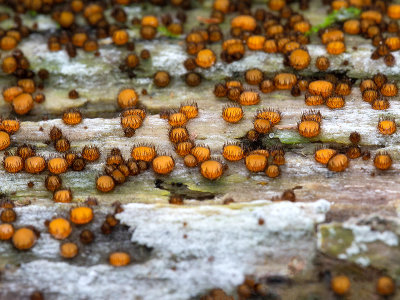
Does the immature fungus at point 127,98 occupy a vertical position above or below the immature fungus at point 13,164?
above

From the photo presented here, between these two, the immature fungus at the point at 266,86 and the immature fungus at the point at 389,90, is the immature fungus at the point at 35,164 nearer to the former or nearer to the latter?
the immature fungus at the point at 266,86

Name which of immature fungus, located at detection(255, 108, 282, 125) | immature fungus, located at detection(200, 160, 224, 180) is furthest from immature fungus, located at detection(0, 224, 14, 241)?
immature fungus, located at detection(255, 108, 282, 125)

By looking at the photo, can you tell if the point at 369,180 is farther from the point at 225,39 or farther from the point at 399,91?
the point at 225,39

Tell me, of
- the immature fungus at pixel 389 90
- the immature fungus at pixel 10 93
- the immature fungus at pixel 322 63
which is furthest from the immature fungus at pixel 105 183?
the immature fungus at pixel 389 90

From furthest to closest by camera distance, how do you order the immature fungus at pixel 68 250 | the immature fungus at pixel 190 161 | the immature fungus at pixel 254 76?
the immature fungus at pixel 254 76 → the immature fungus at pixel 190 161 → the immature fungus at pixel 68 250

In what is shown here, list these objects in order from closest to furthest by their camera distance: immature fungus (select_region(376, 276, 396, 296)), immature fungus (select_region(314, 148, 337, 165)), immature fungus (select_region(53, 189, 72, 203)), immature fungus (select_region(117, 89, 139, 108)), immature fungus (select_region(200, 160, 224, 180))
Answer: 1. immature fungus (select_region(376, 276, 396, 296))
2. immature fungus (select_region(53, 189, 72, 203))
3. immature fungus (select_region(200, 160, 224, 180))
4. immature fungus (select_region(314, 148, 337, 165))
5. immature fungus (select_region(117, 89, 139, 108))

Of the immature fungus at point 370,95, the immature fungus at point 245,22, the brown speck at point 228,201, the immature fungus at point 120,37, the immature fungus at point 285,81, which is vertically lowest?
the brown speck at point 228,201

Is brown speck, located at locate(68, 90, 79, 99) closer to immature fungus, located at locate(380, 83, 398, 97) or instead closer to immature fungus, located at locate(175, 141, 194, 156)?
immature fungus, located at locate(175, 141, 194, 156)

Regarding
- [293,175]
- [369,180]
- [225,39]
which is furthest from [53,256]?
[225,39]
